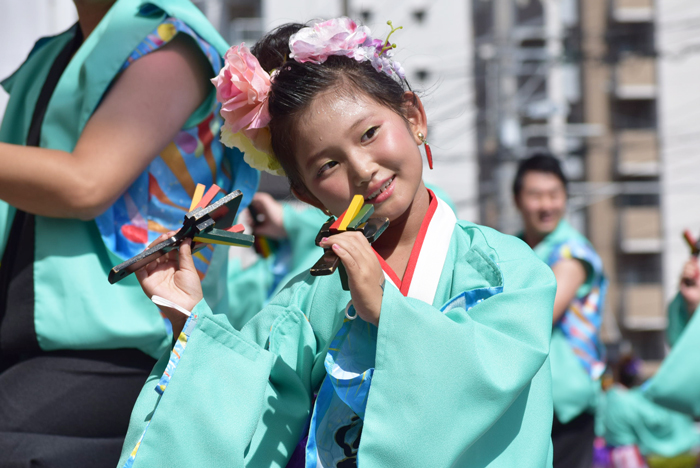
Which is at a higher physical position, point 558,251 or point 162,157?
Result: point 162,157

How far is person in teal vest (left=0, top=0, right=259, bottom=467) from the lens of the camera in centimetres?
150

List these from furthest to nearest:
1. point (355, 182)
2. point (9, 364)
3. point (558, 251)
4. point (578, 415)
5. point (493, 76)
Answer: point (493, 76)
point (558, 251)
point (578, 415)
point (9, 364)
point (355, 182)

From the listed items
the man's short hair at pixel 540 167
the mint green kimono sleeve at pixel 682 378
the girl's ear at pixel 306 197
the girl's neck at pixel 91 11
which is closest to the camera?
the girl's ear at pixel 306 197

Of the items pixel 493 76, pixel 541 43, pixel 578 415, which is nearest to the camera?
pixel 578 415

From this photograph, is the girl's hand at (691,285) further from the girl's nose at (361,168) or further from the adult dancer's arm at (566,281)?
the girl's nose at (361,168)

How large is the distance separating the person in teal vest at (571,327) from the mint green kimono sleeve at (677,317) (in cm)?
32

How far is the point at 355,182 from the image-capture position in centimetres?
142

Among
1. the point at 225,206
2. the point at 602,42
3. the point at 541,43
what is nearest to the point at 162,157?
the point at 225,206

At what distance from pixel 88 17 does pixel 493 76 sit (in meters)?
9.03

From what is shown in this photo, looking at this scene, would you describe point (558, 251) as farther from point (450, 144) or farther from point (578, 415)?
point (450, 144)

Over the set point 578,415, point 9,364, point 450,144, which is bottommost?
point 450,144

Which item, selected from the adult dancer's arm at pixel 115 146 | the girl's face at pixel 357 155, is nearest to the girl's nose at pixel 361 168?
the girl's face at pixel 357 155

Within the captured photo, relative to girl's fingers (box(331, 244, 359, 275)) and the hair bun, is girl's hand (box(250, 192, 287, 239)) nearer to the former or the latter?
the hair bun

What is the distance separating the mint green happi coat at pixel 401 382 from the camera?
120cm
